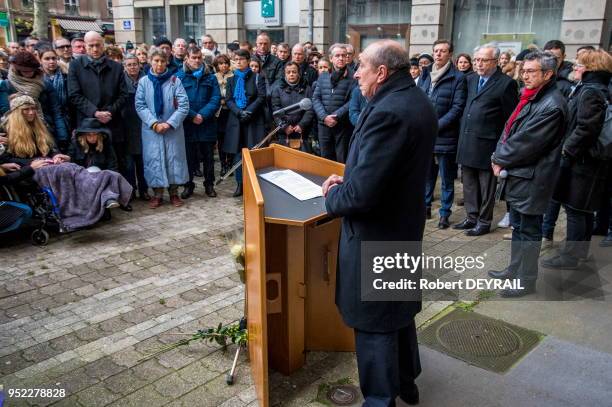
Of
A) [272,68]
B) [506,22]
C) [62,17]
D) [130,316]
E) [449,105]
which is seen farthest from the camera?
[62,17]

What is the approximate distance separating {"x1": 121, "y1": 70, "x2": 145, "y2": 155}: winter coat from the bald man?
0.29 m

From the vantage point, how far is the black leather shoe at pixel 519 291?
4.52 m

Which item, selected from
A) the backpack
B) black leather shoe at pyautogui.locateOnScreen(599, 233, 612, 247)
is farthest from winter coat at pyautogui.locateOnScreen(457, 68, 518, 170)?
black leather shoe at pyautogui.locateOnScreen(599, 233, 612, 247)

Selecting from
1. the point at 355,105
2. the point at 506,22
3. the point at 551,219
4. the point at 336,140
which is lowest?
the point at 551,219

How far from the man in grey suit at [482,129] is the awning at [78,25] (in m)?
32.7

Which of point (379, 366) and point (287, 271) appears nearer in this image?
point (379, 366)

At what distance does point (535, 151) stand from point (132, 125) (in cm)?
536

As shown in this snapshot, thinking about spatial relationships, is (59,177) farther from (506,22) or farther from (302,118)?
(506,22)

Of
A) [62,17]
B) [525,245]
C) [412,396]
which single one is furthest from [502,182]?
[62,17]

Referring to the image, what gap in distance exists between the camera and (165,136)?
7.10 m

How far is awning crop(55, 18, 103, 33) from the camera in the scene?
33469 millimetres

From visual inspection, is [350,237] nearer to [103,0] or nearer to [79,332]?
[79,332]

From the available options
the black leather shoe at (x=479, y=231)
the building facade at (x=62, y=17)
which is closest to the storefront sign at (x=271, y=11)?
the black leather shoe at (x=479, y=231)

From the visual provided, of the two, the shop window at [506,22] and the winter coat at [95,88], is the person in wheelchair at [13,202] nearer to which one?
the winter coat at [95,88]
